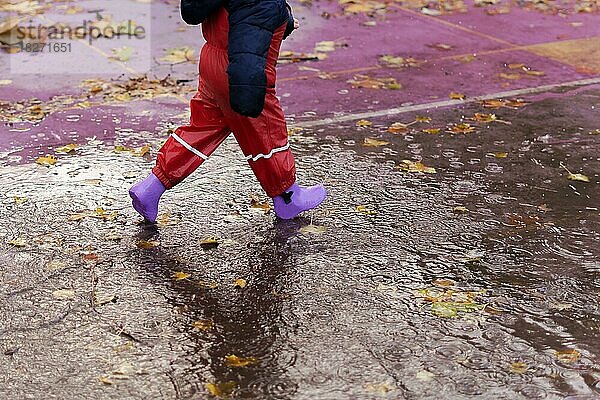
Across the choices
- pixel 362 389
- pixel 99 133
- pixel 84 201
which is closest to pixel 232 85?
pixel 84 201

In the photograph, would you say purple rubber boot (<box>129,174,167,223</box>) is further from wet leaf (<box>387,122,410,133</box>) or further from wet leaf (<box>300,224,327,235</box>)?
wet leaf (<box>387,122,410,133</box>)

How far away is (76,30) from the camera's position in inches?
381

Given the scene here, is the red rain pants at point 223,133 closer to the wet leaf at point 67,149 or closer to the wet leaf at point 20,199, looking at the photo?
the wet leaf at point 20,199

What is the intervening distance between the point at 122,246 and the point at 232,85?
3.36ft

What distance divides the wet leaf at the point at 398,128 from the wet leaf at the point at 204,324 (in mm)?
Result: 2956

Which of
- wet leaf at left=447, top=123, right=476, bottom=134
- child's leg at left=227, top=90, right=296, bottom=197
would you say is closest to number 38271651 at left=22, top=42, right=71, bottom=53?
wet leaf at left=447, top=123, right=476, bottom=134

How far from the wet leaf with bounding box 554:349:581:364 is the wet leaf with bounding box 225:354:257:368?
1232 mm

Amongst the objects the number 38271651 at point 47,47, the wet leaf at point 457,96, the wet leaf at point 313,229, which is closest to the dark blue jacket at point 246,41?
the wet leaf at point 313,229

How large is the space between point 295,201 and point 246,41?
3.32 ft

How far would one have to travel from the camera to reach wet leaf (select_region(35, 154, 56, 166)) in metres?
5.97

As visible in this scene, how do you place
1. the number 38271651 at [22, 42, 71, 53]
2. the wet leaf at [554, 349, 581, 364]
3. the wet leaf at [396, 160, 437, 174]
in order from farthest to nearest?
the number 38271651 at [22, 42, 71, 53]
the wet leaf at [396, 160, 437, 174]
the wet leaf at [554, 349, 581, 364]

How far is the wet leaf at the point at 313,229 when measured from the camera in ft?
16.5

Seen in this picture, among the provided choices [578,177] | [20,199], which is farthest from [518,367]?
[20,199]

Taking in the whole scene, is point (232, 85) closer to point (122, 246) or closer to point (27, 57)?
point (122, 246)
